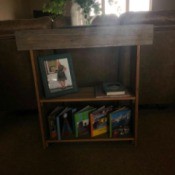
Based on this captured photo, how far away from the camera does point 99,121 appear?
145 centimetres

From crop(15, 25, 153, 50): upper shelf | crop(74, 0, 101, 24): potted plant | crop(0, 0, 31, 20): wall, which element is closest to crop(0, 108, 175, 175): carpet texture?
crop(15, 25, 153, 50): upper shelf

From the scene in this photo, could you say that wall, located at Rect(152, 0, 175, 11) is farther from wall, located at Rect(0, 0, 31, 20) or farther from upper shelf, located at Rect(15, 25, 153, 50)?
upper shelf, located at Rect(15, 25, 153, 50)

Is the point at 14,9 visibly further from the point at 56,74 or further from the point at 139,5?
the point at 56,74

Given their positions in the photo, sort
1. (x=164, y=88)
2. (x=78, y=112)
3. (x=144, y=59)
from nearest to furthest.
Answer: (x=78, y=112), (x=144, y=59), (x=164, y=88)

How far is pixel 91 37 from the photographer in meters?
1.16

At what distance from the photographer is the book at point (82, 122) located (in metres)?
1.41

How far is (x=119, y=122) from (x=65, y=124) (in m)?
0.42

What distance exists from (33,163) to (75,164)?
290 mm

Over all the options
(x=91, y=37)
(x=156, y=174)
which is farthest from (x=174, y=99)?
(x=91, y=37)

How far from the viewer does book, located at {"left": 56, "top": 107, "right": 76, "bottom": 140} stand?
1.45 m

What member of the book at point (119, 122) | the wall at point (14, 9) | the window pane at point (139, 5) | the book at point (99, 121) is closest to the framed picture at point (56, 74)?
the book at point (99, 121)

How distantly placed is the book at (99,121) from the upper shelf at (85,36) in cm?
51

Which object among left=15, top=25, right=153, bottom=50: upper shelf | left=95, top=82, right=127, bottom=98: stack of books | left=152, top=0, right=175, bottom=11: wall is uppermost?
left=152, top=0, right=175, bottom=11: wall

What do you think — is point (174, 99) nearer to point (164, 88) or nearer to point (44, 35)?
point (164, 88)
